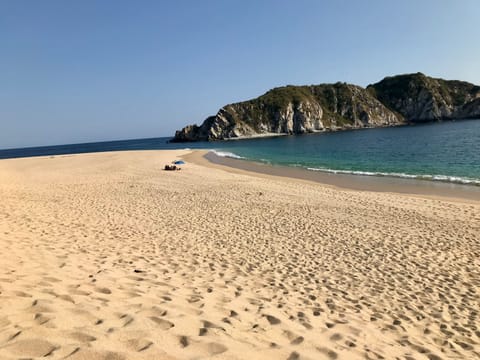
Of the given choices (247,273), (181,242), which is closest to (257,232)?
(181,242)

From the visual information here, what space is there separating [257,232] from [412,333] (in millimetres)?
5758

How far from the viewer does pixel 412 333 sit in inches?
178

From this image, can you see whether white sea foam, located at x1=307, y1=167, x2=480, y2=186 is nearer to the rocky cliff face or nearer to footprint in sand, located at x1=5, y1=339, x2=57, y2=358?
footprint in sand, located at x1=5, y1=339, x2=57, y2=358

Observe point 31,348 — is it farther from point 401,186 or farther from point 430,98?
point 430,98

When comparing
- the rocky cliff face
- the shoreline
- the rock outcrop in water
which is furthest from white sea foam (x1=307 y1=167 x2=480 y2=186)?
the rocky cliff face

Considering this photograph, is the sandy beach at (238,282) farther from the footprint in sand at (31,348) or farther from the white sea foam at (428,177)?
the white sea foam at (428,177)

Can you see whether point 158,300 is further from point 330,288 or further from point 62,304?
point 330,288

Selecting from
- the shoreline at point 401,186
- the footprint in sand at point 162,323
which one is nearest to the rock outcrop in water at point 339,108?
the shoreline at point 401,186

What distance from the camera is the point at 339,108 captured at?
169 meters

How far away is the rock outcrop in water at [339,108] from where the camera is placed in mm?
144000

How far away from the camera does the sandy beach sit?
343 centimetres

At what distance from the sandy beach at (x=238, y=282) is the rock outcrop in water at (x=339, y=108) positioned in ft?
415

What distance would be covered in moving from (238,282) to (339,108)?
179209mm

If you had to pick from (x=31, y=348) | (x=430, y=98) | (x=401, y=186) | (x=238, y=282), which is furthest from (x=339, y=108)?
(x=31, y=348)
